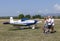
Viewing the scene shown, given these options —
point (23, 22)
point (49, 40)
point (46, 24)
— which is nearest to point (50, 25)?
point (46, 24)

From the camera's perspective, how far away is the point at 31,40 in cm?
1334

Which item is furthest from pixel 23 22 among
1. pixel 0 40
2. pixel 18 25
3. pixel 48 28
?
pixel 0 40

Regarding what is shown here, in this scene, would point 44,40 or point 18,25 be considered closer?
point 44,40

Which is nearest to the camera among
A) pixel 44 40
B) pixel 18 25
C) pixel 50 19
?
pixel 44 40

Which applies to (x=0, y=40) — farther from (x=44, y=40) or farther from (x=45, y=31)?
(x=45, y=31)

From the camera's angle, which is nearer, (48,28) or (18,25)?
(48,28)

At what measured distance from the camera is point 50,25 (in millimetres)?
18062

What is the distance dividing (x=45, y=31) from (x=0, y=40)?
18.3 feet

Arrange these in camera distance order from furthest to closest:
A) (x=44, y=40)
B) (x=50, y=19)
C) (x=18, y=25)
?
(x=18, y=25) < (x=50, y=19) < (x=44, y=40)

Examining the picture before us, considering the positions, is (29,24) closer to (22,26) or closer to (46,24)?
(22,26)

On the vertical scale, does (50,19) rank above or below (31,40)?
above

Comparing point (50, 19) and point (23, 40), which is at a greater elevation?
point (50, 19)

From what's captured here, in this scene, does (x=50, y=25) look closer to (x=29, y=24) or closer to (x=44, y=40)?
(x=44, y=40)

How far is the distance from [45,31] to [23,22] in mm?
7770
